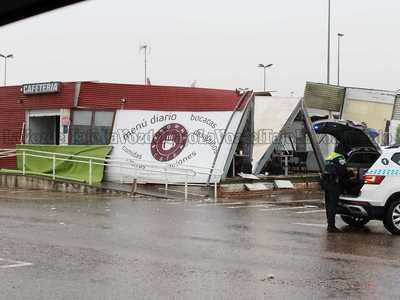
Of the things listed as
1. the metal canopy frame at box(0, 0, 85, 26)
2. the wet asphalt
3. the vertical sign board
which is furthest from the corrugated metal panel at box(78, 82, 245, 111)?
the metal canopy frame at box(0, 0, 85, 26)

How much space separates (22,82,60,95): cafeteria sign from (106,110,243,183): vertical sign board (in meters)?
2.76

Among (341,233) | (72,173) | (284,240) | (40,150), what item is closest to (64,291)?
(284,240)

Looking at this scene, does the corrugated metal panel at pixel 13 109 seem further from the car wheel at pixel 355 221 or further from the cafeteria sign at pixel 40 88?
the car wheel at pixel 355 221

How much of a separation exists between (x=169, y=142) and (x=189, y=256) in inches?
522

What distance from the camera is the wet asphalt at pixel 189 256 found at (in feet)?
21.7

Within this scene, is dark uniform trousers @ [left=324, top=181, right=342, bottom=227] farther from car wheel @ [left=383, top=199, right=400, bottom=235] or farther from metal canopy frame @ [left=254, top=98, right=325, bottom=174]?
metal canopy frame @ [left=254, top=98, right=325, bottom=174]

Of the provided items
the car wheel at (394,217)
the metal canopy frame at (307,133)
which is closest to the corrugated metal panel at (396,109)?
the metal canopy frame at (307,133)

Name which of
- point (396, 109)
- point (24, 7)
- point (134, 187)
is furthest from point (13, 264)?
point (396, 109)

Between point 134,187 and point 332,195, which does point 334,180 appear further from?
point 134,187

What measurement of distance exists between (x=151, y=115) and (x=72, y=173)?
3.47 m

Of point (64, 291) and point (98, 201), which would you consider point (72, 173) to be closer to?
point (98, 201)

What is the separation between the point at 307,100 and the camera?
33.4 m

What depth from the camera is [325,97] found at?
3319cm

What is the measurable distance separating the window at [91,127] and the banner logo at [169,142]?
6.52ft
